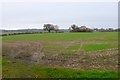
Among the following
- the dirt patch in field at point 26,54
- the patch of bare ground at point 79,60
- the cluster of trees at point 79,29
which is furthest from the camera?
the cluster of trees at point 79,29

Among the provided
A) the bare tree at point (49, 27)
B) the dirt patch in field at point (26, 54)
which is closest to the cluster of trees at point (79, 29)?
the bare tree at point (49, 27)

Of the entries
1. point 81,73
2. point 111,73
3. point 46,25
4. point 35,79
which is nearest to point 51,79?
point 35,79

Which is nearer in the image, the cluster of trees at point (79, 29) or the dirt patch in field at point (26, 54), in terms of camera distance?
the dirt patch in field at point (26, 54)

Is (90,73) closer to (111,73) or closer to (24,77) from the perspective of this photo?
(111,73)

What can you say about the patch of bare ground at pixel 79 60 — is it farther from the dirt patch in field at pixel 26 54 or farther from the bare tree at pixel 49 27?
the bare tree at pixel 49 27

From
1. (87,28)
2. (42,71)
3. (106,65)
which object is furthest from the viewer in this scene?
(87,28)

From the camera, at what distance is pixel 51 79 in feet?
48.1

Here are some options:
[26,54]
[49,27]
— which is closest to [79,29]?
[49,27]

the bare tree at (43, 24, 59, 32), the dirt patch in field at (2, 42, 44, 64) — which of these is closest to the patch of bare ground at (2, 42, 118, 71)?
the dirt patch in field at (2, 42, 44, 64)

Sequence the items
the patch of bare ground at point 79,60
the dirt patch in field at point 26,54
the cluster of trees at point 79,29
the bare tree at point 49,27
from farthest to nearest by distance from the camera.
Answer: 1. the bare tree at point 49,27
2. the cluster of trees at point 79,29
3. the dirt patch in field at point 26,54
4. the patch of bare ground at point 79,60

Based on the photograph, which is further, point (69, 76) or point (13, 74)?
point (13, 74)

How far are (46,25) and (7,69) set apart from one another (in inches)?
5317

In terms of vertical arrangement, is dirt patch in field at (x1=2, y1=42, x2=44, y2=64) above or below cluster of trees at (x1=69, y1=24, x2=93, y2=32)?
below

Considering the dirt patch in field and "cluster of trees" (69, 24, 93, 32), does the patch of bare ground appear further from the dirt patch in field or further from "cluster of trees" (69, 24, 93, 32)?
"cluster of trees" (69, 24, 93, 32)
